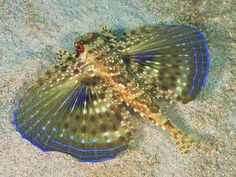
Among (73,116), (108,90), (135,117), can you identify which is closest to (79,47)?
(108,90)

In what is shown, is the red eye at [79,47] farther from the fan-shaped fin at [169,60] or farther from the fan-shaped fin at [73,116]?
the fan-shaped fin at [169,60]

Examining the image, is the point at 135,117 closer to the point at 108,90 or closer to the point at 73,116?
the point at 108,90

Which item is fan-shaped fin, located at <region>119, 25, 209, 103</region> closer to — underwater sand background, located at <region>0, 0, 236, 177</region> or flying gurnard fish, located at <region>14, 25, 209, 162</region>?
flying gurnard fish, located at <region>14, 25, 209, 162</region>

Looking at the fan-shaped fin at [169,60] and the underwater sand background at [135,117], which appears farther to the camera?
the fan-shaped fin at [169,60]

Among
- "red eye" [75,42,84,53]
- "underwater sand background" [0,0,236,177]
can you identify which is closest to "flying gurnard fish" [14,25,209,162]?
"red eye" [75,42,84,53]

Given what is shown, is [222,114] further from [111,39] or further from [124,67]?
[111,39]

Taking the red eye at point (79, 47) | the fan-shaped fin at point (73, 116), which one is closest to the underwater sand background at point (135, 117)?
the fan-shaped fin at point (73, 116)
